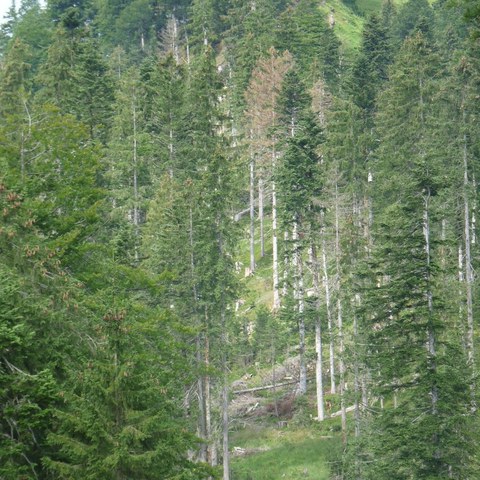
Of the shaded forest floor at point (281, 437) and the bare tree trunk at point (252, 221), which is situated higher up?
the bare tree trunk at point (252, 221)

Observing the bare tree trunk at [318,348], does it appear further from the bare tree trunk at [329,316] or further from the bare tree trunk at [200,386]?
the bare tree trunk at [200,386]

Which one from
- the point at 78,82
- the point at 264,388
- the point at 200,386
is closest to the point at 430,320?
the point at 200,386

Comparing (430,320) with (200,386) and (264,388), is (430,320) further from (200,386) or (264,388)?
(264,388)

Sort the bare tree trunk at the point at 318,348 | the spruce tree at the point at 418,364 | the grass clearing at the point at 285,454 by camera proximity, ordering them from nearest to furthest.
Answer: the spruce tree at the point at 418,364 < the grass clearing at the point at 285,454 < the bare tree trunk at the point at 318,348

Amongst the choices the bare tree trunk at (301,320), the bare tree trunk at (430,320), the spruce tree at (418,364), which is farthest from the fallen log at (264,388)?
the bare tree trunk at (430,320)

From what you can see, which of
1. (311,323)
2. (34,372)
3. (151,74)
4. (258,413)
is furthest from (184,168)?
(34,372)

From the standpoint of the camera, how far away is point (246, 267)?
56.2 m

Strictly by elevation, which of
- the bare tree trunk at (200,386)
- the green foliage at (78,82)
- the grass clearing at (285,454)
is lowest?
the grass clearing at (285,454)

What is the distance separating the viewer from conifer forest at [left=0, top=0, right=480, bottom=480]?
546 inches

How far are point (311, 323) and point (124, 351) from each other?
30251 mm

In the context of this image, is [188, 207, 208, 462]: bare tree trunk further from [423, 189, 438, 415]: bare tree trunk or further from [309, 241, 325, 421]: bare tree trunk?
[423, 189, 438, 415]: bare tree trunk

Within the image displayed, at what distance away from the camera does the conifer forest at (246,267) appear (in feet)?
45.5

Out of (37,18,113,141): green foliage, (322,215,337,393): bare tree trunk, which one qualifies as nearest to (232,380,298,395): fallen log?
(322,215,337,393): bare tree trunk

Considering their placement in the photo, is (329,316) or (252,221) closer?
(329,316)
